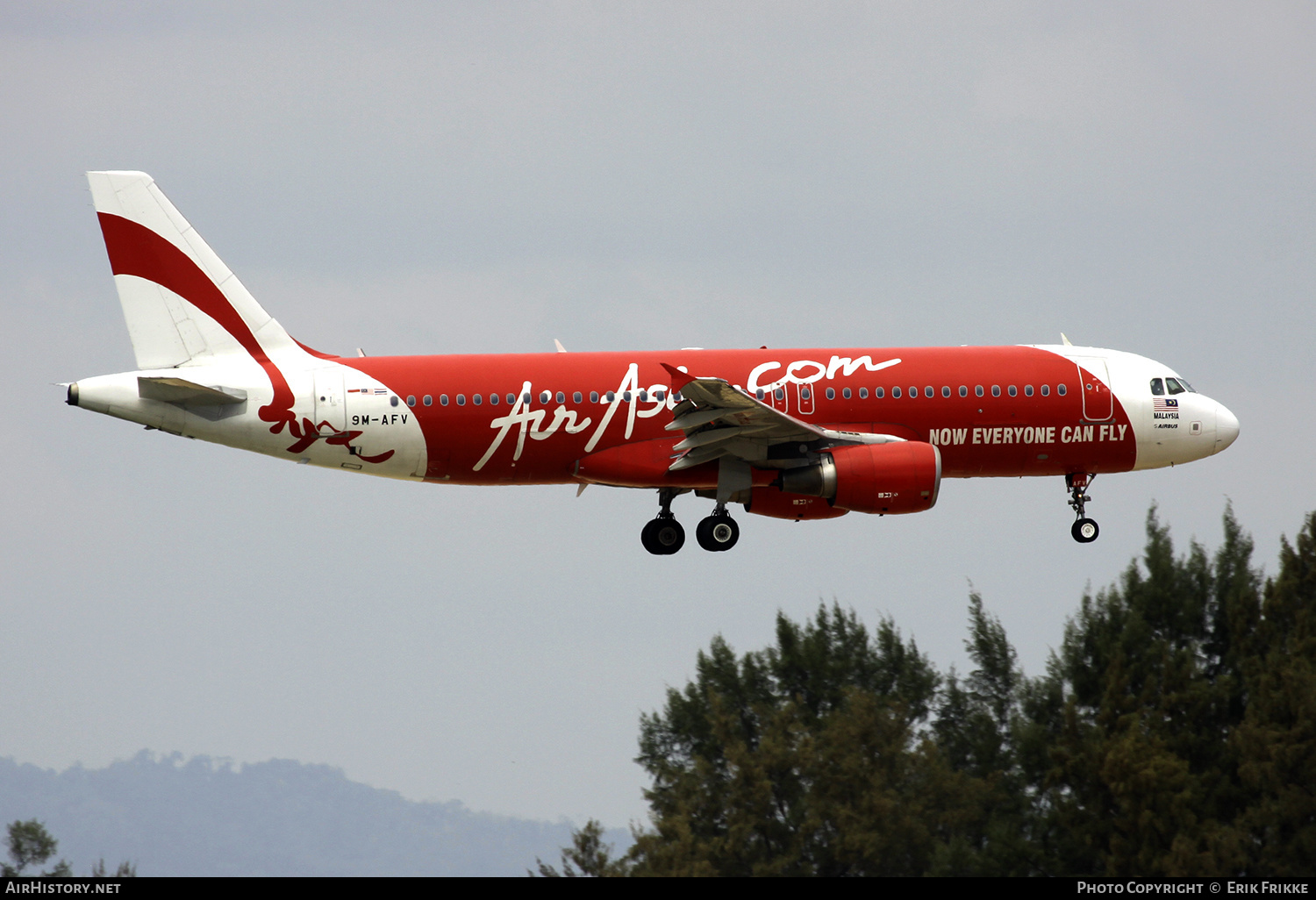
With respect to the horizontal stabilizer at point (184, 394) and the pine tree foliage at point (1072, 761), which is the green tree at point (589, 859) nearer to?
the pine tree foliage at point (1072, 761)

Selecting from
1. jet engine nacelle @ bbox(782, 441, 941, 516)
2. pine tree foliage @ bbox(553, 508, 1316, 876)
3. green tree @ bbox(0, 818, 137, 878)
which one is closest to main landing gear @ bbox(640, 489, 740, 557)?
jet engine nacelle @ bbox(782, 441, 941, 516)

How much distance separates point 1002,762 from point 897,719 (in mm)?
8657

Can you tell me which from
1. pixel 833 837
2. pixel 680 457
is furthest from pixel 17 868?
pixel 680 457

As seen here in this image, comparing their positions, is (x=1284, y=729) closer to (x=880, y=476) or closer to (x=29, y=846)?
(x=880, y=476)

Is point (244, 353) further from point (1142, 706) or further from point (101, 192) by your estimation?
point (1142, 706)

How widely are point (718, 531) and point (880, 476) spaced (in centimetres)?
574

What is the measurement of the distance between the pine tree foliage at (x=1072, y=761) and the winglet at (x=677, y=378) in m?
24.5

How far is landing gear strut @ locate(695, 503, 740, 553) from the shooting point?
5084 centimetres

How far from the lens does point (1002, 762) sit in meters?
80.1

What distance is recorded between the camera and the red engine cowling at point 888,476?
1870 inches

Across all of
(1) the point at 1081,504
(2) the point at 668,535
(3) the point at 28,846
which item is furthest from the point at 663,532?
(3) the point at 28,846

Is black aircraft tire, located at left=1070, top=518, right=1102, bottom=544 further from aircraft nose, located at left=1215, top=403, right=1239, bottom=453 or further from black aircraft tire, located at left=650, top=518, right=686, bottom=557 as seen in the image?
black aircraft tire, located at left=650, top=518, right=686, bottom=557

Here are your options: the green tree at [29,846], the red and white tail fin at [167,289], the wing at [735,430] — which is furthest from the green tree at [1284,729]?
the green tree at [29,846]

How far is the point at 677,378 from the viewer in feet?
153
